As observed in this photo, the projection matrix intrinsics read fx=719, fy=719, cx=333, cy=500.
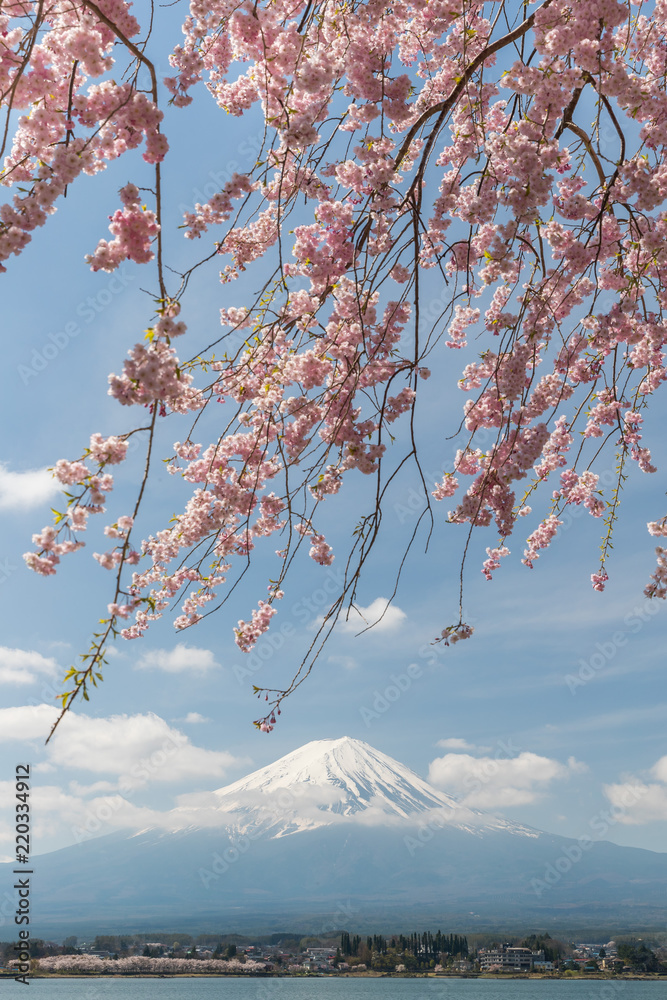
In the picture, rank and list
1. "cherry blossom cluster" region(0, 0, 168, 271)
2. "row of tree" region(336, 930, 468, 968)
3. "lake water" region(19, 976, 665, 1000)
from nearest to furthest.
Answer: "cherry blossom cluster" region(0, 0, 168, 271) → "row of tree" region(336, 930, 468, 968) → "lake water" region(19, 976, 665, 1000)

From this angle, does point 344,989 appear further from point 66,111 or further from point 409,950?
point 66,111

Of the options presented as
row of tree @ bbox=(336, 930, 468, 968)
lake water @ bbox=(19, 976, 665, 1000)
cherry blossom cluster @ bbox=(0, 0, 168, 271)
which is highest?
cherry blossom cluster @ bbox=(0, 0, 168, 271)

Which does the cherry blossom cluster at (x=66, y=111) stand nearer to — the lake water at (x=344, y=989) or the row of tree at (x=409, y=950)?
the row of tree at (x=409, y=950)

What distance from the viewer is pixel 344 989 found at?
125062 mm

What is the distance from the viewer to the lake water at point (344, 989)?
110312 mm

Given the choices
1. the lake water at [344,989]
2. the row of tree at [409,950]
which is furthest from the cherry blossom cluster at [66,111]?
the lake water at [344,989]

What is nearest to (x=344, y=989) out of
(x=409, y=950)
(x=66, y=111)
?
(x=409, y=950)

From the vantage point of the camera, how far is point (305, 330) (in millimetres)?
3150

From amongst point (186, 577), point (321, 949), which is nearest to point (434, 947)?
point (321, 949)

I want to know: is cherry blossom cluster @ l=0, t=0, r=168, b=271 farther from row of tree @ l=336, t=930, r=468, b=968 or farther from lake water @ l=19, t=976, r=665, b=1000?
lake water @ l=19, t=976, r=665, b=1000

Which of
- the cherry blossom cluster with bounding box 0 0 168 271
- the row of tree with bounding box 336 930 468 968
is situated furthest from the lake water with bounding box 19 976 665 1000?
the cherry blossom cluster with bounding box 0 0 168 271

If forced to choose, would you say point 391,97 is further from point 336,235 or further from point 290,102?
point 336,235

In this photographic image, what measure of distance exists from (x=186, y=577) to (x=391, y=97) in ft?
8.06

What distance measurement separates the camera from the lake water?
362 feet
